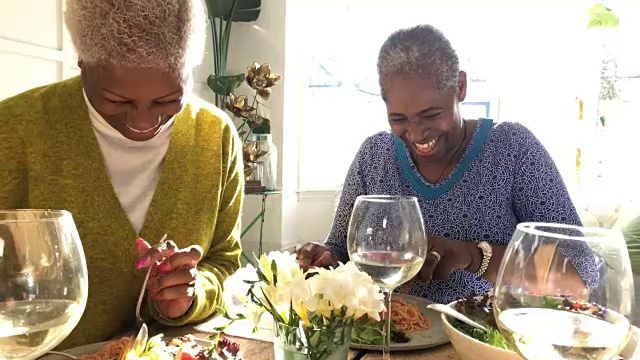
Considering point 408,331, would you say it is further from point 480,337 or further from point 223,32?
point 223,32

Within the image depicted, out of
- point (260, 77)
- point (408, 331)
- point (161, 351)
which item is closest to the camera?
point (161, 351)

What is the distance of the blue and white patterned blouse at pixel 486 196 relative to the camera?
1.46 m

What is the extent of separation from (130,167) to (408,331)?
2.28 feet

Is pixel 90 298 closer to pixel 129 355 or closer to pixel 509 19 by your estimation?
pixel 129 355

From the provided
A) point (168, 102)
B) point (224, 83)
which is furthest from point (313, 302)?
Answer: point (224, 83)

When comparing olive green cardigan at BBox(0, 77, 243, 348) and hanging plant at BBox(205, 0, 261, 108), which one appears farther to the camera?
hanging plant at BBox(205, 0, 261, 108)

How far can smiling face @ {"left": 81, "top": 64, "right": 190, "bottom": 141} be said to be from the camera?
0.99 metres

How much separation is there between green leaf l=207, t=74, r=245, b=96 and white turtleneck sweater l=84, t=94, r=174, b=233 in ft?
6.38

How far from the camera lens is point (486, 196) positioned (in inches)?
59.4

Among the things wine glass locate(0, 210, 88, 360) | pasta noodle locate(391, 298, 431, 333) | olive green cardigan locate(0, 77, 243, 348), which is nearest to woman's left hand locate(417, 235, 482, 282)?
pasta noodle locate(391, 298, 431, 333)

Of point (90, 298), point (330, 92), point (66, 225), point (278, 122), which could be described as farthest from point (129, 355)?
point (330, 92)

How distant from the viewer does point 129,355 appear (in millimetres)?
736

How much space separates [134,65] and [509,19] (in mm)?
3262

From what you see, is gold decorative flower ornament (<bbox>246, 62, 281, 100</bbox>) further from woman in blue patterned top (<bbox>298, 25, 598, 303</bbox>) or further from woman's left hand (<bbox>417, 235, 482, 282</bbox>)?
woman's left hand (<bbox>417, 235, 482, 282</bbox>)
